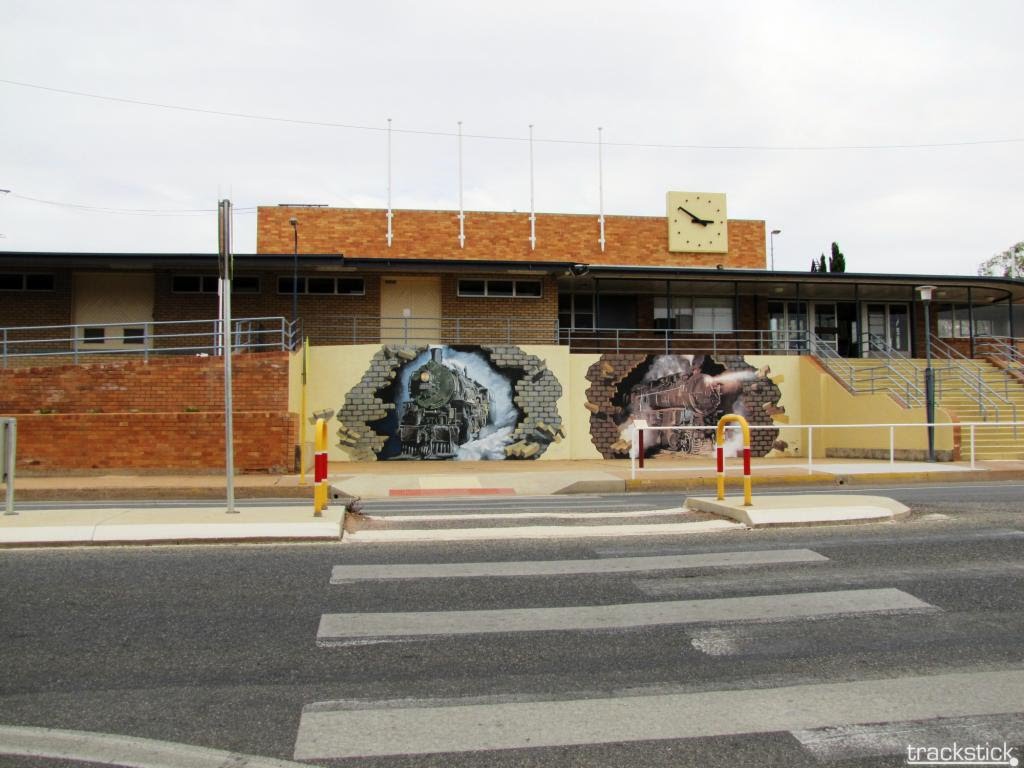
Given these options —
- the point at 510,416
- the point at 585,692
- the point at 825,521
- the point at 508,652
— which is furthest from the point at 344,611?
the point at 510,416

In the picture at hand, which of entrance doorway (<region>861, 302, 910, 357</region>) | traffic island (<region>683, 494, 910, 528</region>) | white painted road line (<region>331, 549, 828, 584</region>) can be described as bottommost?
white painted road line (<region>331, 549, 828, 584</region>)

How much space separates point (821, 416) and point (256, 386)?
1620 cm

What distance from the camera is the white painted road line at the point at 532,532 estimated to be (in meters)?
8.81

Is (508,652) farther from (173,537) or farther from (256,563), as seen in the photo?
(173,537)

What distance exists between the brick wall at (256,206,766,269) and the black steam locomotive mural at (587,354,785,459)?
21.8ft

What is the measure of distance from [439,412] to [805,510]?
15.2 metres

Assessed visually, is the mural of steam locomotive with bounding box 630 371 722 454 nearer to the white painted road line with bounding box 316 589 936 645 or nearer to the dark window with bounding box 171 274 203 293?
the dark window with bounding box 171 274 203 293

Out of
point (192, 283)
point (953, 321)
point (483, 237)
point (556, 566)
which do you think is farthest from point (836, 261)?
point (556, 566)

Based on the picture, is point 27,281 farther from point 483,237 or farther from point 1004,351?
point 1004,351

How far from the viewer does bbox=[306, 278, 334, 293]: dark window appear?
26.9m

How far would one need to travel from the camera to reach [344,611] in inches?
239

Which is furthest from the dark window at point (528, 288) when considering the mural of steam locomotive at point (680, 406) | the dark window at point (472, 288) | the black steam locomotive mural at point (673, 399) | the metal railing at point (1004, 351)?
the metal railing at point (1004, 351)

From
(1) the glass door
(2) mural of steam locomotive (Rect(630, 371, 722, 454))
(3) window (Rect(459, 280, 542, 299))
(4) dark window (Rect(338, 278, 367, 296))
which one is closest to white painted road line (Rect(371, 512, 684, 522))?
(2) mural of steam locomotive (Rect(630, 371, 722, 454))

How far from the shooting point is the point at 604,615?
19.7 feet
